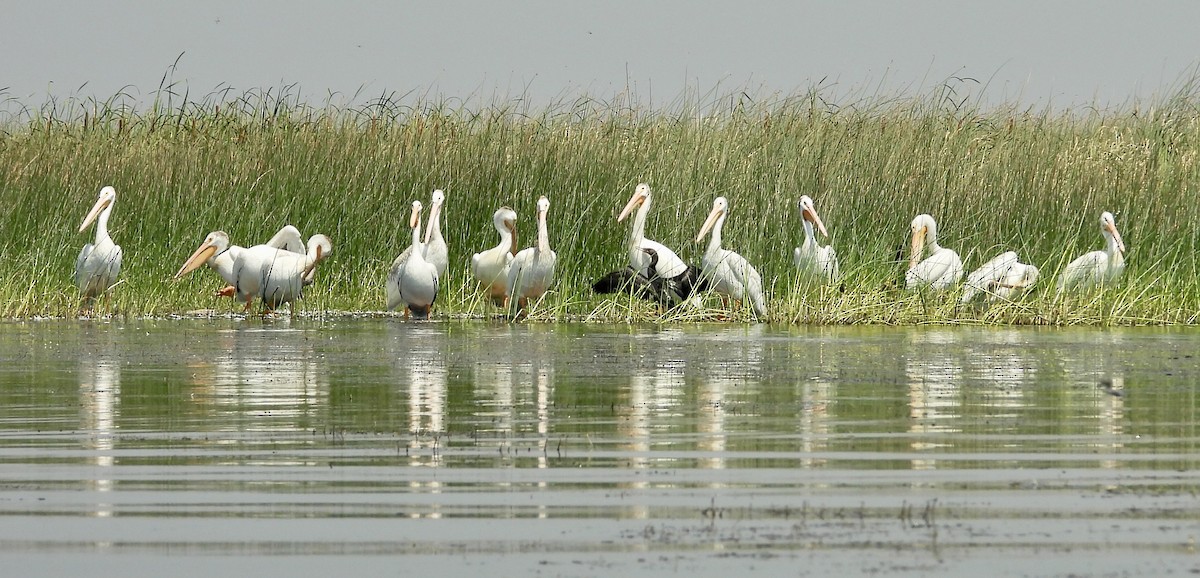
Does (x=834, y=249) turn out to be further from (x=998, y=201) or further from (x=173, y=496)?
(x=173, y=496)

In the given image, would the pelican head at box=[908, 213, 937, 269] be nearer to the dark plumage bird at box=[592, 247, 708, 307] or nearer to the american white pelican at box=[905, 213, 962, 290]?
the american white pelican at box=[905, 213, 962, 290]

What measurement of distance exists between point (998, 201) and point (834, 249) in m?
1.75

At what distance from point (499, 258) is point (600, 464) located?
9569 millimetres

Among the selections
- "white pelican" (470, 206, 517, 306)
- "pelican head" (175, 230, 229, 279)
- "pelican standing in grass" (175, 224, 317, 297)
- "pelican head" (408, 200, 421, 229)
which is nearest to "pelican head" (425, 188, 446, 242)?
"pelican head" (408, 200, 421, 229)

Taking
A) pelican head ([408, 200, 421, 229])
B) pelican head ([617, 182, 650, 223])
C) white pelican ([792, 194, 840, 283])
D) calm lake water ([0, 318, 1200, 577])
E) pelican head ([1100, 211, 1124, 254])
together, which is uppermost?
pelican head ([617, 182, 650, 223])

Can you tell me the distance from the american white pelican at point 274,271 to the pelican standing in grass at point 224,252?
167 mm

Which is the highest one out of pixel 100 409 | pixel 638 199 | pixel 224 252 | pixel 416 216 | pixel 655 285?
pixel 638 199

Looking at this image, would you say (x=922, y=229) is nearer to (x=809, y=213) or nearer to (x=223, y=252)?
(x=809, y=213)

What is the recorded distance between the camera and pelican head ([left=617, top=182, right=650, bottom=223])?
15797 millimetres

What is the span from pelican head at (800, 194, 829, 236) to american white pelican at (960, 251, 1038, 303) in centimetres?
131

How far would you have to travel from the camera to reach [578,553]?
446 cm

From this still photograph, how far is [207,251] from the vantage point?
52.9 feet

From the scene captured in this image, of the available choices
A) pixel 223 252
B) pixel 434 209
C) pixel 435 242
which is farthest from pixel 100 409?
pixel 223 252

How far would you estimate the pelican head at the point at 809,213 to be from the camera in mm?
15375
